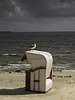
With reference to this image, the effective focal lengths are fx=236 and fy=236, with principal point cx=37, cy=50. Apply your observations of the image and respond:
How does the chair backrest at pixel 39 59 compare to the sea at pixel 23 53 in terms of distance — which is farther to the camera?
the sea at pixel 23 53

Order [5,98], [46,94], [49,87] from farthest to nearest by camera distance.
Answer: [49,87] → [46,94] → [5,98]

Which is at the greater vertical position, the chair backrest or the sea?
the chair backrest

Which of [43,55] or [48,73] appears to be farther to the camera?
[48,73]

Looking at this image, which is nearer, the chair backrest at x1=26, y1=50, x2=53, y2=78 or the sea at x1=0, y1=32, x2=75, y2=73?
the chair backrest at x1=26, y1=50, x2=53, y2=78

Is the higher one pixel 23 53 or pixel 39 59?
pixel 39 59

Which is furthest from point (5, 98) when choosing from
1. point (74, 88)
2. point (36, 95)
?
point (74, 88)

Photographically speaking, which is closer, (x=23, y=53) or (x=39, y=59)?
(x=39, y=59)

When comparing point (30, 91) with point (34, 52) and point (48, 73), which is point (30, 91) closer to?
point (48, 73)

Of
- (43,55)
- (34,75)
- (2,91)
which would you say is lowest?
(2,91)

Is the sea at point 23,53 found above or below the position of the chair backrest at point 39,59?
below

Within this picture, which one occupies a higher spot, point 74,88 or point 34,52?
point 34,52

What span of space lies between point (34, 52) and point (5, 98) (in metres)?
2.78

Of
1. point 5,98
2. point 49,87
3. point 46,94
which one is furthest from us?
point 49,87

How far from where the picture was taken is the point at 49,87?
41.9 feet
